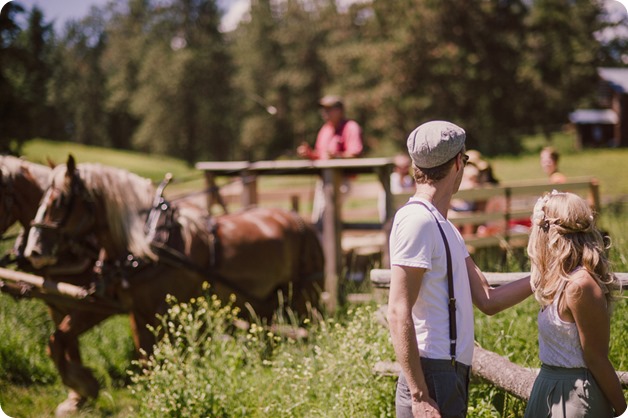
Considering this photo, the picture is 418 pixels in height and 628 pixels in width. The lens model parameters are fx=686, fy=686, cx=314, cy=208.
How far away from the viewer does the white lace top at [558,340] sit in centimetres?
275

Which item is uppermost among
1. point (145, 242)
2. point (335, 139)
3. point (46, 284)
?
point (335, 139)

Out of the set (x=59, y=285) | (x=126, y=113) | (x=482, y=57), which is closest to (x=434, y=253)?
(x=59, y=285)

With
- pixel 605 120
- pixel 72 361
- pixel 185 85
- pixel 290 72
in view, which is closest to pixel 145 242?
pixel 72 361

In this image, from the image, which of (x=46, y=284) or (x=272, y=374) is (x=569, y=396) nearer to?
(x=272, y=374)

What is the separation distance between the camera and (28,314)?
6719 mm

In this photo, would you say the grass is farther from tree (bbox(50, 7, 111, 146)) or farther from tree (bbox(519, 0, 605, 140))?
tree (bbox(50, 7, 111, 146))

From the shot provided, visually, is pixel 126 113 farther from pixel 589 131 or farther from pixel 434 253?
pixel 434 253

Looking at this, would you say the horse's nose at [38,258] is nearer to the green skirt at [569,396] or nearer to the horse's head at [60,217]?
the horse's head at [60,217]

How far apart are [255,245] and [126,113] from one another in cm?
4705

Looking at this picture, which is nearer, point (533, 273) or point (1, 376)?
point (533, 273)

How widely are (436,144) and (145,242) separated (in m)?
3.52

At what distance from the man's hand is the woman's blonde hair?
696 millimetres

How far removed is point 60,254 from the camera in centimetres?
578

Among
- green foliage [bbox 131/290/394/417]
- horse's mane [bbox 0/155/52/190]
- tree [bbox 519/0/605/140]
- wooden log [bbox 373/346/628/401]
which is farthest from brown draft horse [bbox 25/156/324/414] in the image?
tree [bbox 519/0/605/140]
